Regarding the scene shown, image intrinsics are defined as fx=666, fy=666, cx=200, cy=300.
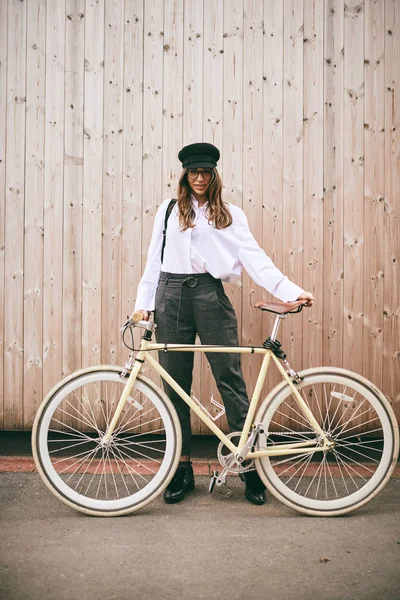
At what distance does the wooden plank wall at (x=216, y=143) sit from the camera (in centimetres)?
512

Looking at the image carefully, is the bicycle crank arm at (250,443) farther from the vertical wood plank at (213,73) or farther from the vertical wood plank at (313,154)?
the vertical wood plank at (213,73)

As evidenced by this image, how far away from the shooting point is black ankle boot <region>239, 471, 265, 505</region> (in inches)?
169

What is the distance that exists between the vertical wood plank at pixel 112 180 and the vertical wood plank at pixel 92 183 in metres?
0.04

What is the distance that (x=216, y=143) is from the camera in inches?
203

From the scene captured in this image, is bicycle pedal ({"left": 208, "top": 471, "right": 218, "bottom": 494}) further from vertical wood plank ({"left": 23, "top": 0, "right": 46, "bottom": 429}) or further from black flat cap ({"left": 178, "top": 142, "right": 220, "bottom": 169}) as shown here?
black flat cap ({"left": 178, "top": 142, "right": 220, "bottom": 169})

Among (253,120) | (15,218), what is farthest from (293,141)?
(15,218)

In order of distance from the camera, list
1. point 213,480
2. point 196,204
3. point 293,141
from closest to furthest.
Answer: point 213,480 < point 196,204 < point 293,141

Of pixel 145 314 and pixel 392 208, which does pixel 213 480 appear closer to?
pixel 145 314

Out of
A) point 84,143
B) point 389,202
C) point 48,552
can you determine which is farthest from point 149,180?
point 48,552

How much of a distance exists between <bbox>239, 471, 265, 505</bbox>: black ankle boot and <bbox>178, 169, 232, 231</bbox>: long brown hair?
1635 millimetres

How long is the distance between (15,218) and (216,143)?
1692 mm

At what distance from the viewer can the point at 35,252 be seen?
17.3ft

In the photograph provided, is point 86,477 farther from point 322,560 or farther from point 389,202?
point 389,202

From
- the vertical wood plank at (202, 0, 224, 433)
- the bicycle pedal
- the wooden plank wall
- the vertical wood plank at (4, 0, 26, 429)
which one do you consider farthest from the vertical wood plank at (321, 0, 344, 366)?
the vertical wood plank at (4, 0, 26, 429)
